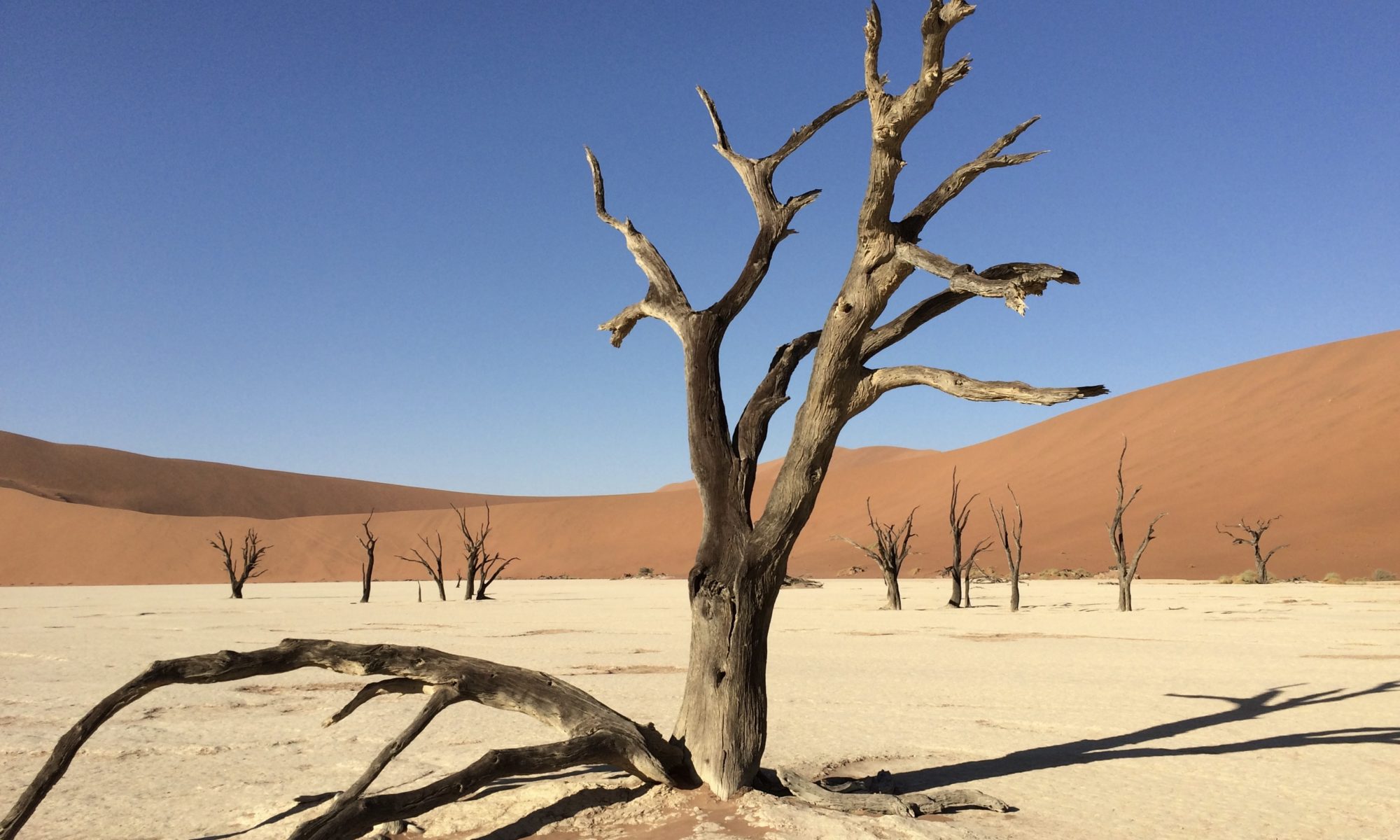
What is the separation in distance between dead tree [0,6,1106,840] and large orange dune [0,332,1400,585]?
3733 cm

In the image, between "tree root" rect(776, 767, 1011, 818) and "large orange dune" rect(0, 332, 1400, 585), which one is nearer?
"tree root" rect(776, 767, 1011, 818)

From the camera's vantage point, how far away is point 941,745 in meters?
6.80

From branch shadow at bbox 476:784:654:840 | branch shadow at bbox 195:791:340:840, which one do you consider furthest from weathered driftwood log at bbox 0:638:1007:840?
branch shadow at bbox 195:791:340:840

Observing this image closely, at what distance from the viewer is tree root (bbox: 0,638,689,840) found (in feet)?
12.7

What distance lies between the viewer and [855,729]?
7.40 m

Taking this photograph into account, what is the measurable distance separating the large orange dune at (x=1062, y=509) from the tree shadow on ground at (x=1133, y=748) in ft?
108

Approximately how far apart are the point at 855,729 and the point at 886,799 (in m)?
2.82

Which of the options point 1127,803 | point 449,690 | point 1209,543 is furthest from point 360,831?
point 1209,543

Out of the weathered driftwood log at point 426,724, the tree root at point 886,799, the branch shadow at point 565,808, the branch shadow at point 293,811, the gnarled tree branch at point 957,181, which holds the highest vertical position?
the gnarled tree branch at point 957,181

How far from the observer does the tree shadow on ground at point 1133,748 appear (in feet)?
19.0

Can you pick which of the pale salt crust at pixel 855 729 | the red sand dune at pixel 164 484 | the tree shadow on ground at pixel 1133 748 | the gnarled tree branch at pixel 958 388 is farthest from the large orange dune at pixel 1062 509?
the gnarled tree branch at pixel 958 388

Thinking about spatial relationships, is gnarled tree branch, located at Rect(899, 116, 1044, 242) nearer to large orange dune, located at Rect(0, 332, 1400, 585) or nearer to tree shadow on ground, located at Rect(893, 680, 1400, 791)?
tree shadow on ground, located at Rect(893, 680, 1400, 791)

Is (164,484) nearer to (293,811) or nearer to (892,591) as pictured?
(892,591)

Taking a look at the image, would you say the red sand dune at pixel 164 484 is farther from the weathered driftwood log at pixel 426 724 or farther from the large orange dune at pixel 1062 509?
the weathered driftwood log at pixel 426 724
